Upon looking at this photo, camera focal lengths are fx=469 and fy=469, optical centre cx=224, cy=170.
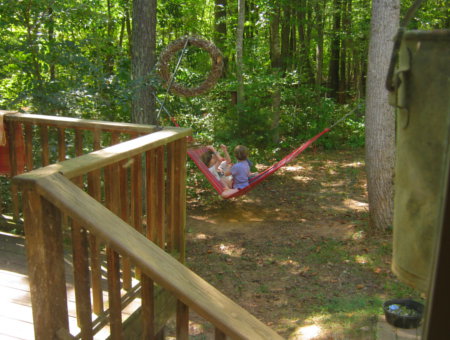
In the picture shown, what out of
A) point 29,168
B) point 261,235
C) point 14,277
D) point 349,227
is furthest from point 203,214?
point 14,277

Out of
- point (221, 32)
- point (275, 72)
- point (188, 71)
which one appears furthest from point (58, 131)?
point (221, 32)

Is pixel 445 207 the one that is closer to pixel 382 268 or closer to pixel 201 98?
pixel 382 268

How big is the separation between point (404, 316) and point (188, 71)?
5.04m

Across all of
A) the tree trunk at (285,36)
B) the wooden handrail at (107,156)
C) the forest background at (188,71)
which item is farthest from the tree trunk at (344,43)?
the wooden handrail at (107,156)

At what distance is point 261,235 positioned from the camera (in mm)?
6012

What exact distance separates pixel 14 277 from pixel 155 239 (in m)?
0.81

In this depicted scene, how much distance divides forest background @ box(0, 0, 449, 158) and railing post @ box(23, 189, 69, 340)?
Result: 252 cm

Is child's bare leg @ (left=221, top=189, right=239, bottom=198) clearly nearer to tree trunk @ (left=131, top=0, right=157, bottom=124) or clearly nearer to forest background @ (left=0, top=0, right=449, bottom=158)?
tree trunk @ (left=131, top=0, right=157, bottom=124)

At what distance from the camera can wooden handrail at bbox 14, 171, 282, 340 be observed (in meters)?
1.37

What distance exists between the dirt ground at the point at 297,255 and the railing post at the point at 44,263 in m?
2.30

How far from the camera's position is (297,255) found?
5312mm

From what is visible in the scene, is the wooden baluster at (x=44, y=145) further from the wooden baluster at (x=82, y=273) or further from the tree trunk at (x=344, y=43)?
the tree trunk at (x=344, y=43)

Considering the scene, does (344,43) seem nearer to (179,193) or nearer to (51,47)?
(51,47)

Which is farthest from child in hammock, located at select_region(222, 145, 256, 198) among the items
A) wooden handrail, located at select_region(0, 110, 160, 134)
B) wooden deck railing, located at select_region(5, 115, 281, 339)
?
wooden deck railing, located at select_region(5, 115, 281, 339)
